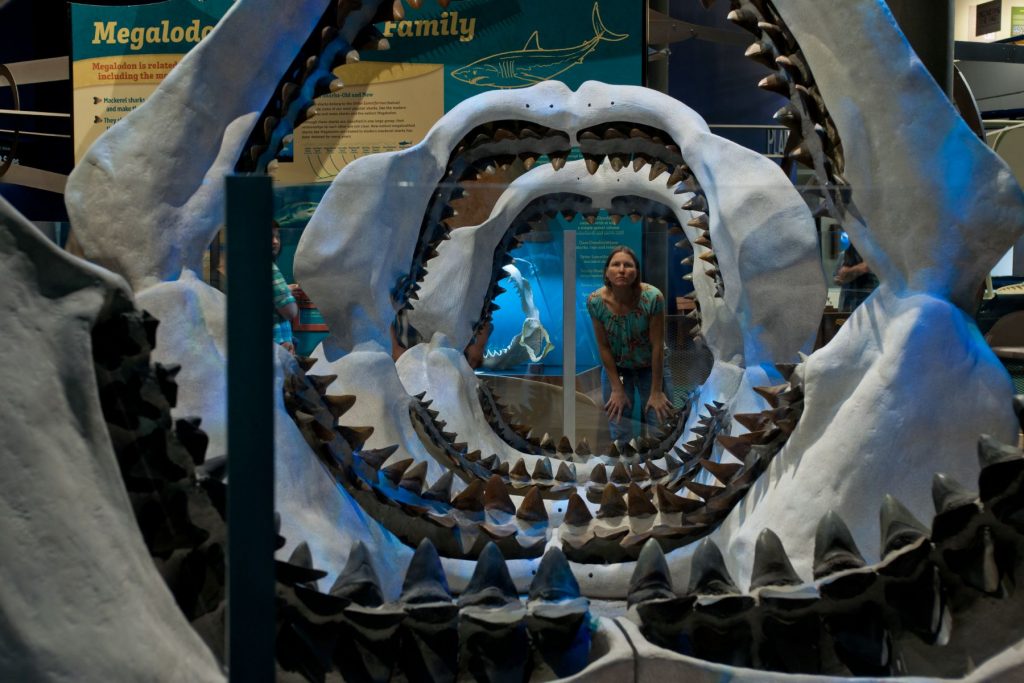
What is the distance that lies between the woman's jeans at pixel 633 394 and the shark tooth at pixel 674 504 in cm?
51

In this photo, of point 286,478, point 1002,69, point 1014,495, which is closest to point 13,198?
point 286,478

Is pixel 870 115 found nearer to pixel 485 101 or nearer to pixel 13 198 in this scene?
pixel 485 101

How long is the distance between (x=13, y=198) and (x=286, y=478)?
89.9 inches

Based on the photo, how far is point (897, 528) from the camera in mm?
941

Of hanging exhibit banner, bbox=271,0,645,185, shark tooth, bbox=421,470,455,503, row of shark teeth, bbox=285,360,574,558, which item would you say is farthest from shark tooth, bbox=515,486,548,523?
hanging exhibit banner, bbox=271,0,645,185

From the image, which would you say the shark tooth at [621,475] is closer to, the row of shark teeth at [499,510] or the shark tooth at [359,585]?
the row of shark teeth at [499,510]

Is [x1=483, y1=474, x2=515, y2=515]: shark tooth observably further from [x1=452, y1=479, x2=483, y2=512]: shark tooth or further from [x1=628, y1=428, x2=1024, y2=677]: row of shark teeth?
[x1=628, y1=428, x2=1024, y2=677]: row of shark teeth

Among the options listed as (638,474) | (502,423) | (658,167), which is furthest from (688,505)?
(502,423)

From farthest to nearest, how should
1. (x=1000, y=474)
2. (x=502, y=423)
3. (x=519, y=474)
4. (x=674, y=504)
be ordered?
(x=502, y=423) < (x=519, y=474) < (x=674, y=504) < (x=1000, y=474)

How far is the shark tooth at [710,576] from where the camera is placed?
3.02 feet

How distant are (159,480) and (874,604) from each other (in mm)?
672

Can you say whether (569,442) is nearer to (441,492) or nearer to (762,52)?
(441,492)

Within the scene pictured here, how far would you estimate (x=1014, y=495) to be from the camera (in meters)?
0.87

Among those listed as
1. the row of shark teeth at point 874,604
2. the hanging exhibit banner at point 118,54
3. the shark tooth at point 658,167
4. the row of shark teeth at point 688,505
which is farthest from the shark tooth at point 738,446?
the hanging exhibit banner at point 118,54
